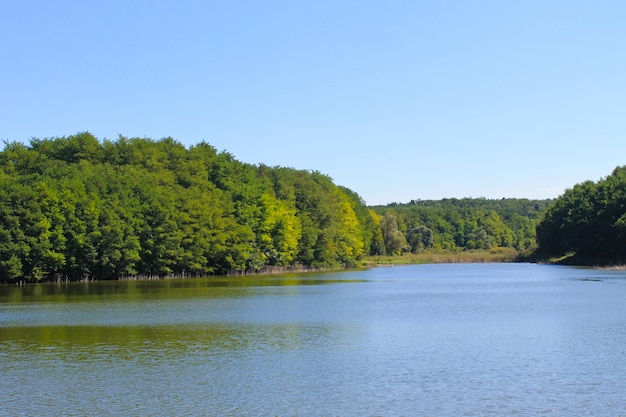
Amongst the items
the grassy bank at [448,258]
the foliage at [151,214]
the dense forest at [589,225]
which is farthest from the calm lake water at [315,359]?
the grassy bank at [448,258]

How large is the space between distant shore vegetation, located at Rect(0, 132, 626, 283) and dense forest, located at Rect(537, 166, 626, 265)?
261mm

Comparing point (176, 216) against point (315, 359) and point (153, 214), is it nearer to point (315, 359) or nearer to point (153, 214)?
point (153, 214)

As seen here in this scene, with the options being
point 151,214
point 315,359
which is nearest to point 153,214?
point 151,214

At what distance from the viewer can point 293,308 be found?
42.8 meters

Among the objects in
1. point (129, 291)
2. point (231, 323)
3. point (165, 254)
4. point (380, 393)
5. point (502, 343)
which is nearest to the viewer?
point (380, 393)

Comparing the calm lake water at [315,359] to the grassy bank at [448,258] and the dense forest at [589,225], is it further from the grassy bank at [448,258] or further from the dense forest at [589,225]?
the grassy bank at [448,258]

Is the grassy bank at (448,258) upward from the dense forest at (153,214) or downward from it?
downward

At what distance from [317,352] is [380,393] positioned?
268 inches

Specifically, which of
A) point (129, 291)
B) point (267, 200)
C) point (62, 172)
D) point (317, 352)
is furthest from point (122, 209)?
point (317, 352)

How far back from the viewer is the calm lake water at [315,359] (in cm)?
1859

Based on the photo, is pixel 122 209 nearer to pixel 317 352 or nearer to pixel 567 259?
pixel 317 352

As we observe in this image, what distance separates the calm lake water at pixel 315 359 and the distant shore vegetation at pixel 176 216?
24.6 meters

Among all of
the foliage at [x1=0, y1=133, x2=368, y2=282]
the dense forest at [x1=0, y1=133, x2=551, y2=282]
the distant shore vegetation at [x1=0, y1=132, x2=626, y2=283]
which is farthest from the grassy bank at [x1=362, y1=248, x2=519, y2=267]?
the foliage at [x1=0, y1=133, x2=368, y2=282]

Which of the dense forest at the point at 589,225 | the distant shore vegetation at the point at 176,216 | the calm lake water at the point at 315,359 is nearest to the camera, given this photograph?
the calm lake water at the point at 315,359
